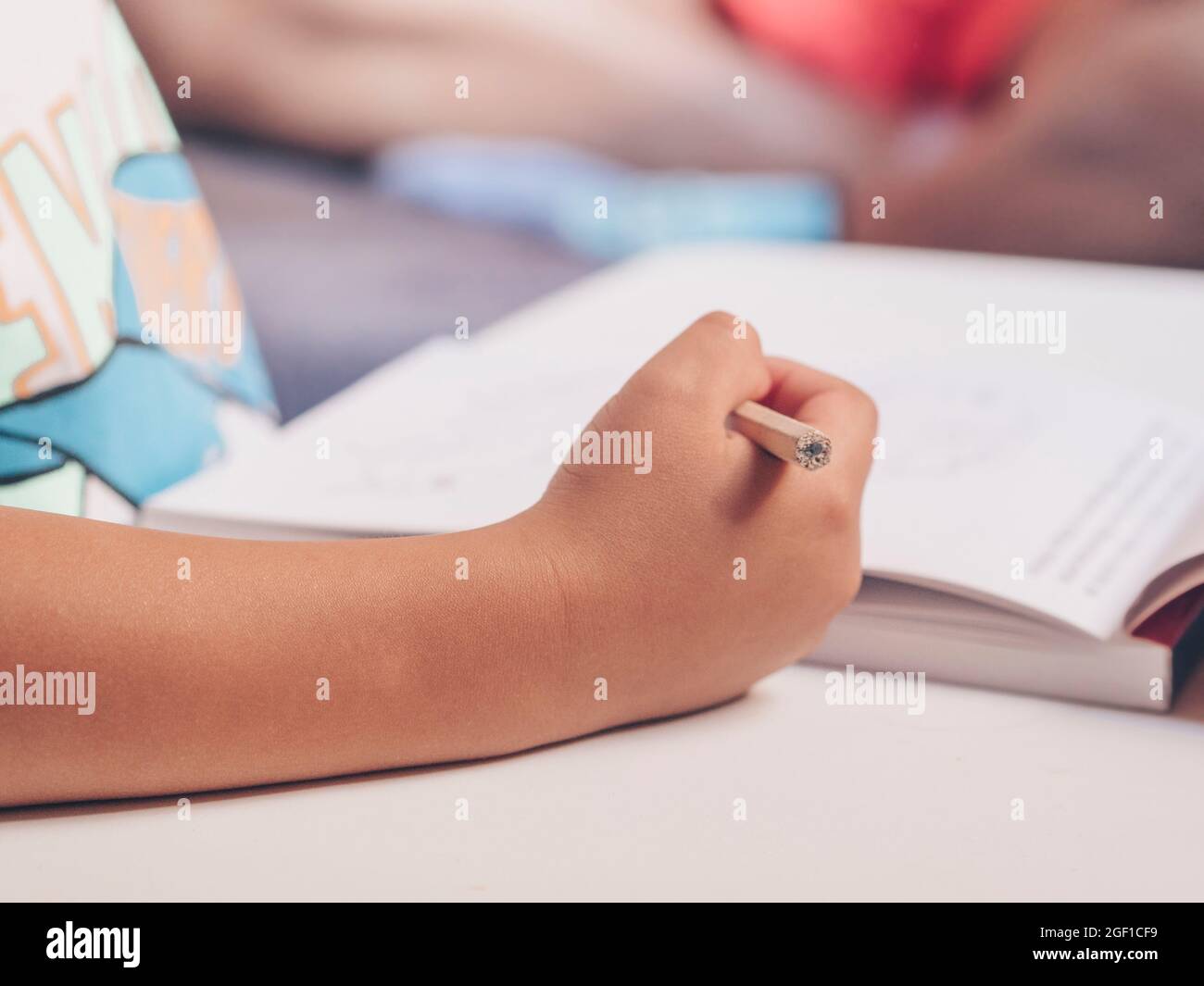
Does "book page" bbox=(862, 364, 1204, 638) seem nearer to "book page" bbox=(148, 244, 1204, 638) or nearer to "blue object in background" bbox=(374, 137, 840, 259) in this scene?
"book page" bbox=(148, 244, 1204, 638)

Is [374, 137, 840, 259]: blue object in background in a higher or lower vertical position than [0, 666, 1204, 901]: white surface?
higher

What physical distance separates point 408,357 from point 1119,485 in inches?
13.7

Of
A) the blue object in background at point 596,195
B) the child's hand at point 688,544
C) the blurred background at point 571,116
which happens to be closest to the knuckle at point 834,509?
the child's hand at point 688,544

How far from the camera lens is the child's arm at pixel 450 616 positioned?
357 millimetres

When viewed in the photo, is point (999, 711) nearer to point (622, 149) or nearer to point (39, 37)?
point (39, 37)

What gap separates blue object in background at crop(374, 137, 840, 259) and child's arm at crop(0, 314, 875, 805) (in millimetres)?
1562

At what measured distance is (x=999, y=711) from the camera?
0.42m

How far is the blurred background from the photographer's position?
1.84m

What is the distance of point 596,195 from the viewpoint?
6.51 ft

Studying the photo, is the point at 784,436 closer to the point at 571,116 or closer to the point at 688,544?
the point at 688,544

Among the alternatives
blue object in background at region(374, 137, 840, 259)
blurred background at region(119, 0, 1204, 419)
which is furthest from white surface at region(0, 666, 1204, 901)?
blue object in background at region(374, 137, 840, 259)

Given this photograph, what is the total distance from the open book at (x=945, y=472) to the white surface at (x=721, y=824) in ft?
0.09

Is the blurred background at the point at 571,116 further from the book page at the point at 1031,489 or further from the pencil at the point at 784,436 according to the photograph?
the pencil at the point at 784,436
